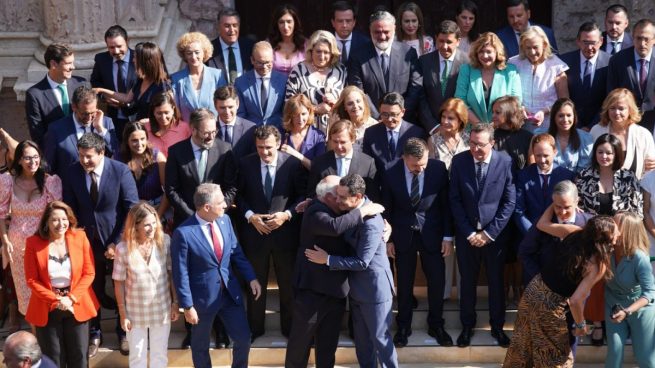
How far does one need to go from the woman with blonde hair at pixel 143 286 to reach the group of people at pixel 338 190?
0.01m

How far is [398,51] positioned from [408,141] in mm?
1286

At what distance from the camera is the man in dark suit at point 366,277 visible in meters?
8.04

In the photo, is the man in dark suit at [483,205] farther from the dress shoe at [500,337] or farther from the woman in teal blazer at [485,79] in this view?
the woman in teal blazer at [485,79]

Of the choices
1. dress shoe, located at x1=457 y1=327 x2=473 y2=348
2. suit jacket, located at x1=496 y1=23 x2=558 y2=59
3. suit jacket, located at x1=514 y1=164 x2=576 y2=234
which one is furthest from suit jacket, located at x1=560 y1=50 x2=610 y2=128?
dress shoe, located at x1=457 y1=327 x2=473 y2=348

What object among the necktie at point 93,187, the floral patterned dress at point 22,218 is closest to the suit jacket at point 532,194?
the necktie at point 93,187

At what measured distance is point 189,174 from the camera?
8.82m

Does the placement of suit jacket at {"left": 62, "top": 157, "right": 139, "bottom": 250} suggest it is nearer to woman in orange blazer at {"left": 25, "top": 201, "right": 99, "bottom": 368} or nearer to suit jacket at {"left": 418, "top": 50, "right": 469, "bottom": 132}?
woman in orange blazer at {"left": 25, "top": 201, "right": 99, "bottom": 368}

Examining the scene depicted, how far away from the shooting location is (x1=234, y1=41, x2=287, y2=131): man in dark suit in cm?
954

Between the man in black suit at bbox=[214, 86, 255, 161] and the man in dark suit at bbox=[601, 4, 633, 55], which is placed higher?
the man in dark suit at bbox=[601, 4, 633, 55]

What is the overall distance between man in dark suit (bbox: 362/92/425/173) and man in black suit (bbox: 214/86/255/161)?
0.91 metres

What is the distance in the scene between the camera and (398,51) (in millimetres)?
9719

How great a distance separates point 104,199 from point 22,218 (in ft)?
2.21

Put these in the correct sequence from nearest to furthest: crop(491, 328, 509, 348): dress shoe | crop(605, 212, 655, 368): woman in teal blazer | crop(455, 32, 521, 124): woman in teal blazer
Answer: crop(605, 212, 655, 368): woman in teal blazer
crop(491, 328, 509, 348): dress shoe
crop(455, 32, 521, 124): woman in teal blazer

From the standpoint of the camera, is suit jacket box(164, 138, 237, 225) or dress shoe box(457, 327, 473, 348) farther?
dress shoe box(457, 327, 473, 348)
